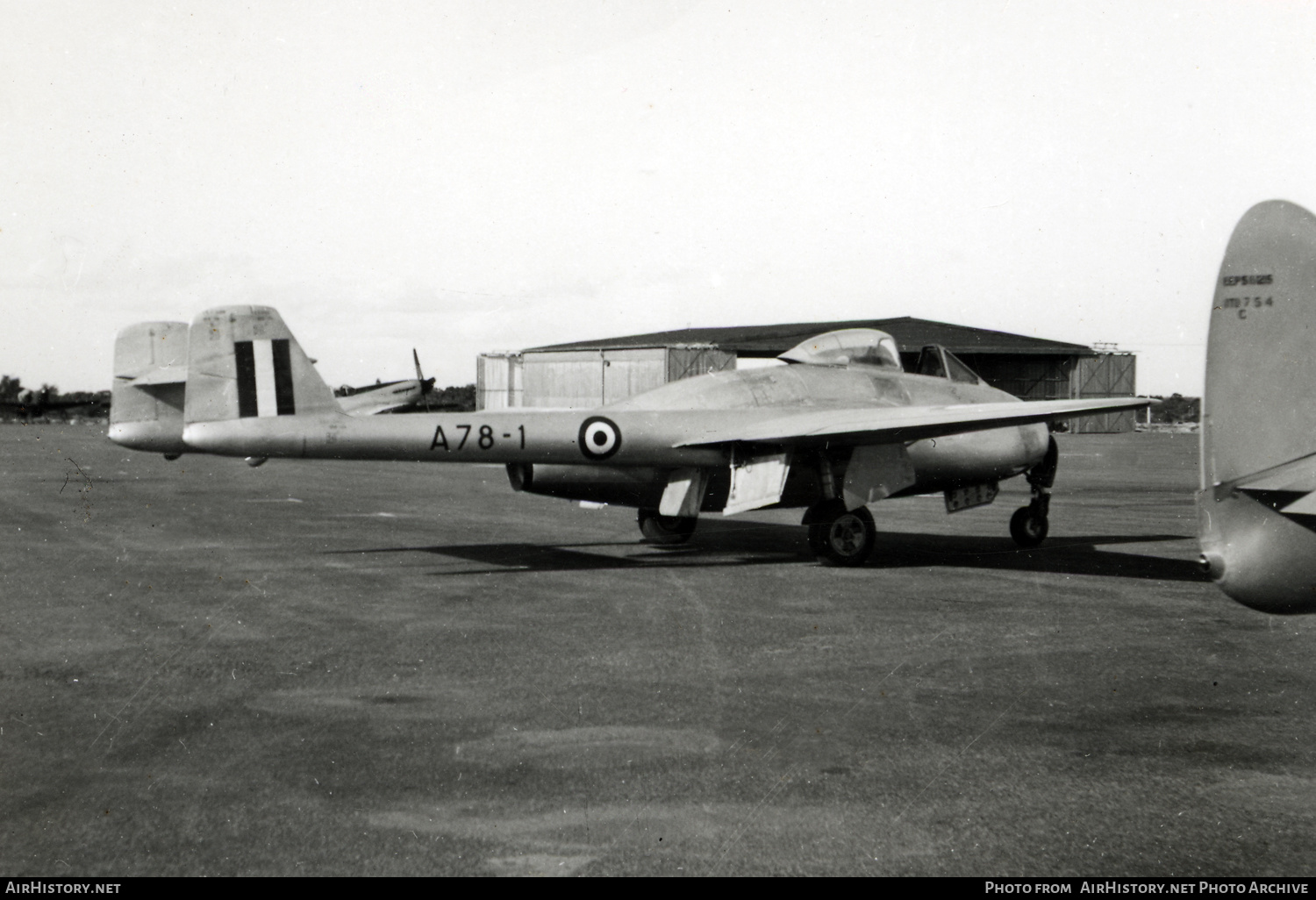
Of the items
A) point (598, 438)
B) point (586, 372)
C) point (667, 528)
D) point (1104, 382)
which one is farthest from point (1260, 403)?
point (1104, 382)

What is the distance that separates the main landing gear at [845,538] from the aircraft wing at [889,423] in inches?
34.2

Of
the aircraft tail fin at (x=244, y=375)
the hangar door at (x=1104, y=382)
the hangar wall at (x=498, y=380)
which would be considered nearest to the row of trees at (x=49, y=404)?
the aircraft tail fin at (x=244, y=375)

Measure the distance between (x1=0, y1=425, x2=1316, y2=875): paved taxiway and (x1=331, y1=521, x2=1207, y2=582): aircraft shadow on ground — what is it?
0.13 meters

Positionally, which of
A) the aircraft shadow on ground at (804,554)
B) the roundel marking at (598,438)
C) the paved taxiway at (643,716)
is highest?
the roundel marking at (598,438)

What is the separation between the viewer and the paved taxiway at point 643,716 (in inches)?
180


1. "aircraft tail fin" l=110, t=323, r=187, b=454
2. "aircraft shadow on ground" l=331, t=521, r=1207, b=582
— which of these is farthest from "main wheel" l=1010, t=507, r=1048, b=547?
"aircraft tail fin" l=110, t=323, r=187, b=454

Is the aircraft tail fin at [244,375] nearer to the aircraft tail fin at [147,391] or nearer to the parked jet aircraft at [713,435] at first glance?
the parked jet aircraft at [713,435]

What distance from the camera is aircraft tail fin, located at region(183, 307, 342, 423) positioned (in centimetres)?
1240

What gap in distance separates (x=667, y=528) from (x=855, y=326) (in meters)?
53.9

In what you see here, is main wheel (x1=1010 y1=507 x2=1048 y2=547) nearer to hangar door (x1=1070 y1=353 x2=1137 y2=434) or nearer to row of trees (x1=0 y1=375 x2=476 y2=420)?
row of trees (x1=0 y1=375 x2=476 y2=420)

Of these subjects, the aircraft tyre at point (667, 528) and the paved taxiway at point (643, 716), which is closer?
the paved taxiway at point (643, 716)
